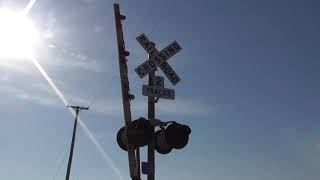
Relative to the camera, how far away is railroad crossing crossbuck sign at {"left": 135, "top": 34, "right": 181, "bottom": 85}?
28.2 feet

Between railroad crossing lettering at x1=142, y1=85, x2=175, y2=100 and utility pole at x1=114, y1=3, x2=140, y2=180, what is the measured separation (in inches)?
19.3

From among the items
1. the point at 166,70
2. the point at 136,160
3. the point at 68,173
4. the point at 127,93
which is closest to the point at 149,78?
the point at 166,70

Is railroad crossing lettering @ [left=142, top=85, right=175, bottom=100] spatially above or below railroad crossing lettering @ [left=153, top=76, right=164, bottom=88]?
below

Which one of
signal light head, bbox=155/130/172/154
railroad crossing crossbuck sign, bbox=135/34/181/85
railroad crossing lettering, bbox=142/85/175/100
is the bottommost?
signal light head, bbox=155/130/172/154

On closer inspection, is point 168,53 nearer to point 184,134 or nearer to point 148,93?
point 148,93

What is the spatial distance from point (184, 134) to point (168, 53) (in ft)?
4.45

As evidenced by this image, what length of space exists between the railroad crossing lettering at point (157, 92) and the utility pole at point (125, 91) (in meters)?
0.49

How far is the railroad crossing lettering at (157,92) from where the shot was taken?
8.42 m

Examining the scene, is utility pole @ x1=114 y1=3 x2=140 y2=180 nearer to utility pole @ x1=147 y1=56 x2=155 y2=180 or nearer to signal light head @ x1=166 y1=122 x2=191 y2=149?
utility pole @ x1=147 y1=56 x2=155 y2=180

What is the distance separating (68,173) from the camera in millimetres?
46062

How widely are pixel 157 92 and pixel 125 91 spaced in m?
0.78

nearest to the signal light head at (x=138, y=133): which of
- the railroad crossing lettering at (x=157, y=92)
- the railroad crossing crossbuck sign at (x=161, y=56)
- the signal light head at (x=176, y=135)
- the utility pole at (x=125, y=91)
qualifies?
the utility pole at (x=125, y=91)

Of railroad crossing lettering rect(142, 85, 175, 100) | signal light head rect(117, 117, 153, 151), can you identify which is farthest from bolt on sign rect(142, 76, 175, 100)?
signal light head rect(117, 117, 153, 151)

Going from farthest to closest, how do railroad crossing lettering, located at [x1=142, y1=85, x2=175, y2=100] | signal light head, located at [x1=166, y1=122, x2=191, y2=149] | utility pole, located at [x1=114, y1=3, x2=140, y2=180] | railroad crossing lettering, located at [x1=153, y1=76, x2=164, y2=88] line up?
railroad crossing lettering, located at [x1=153, y1=76, x2=164, y2=88] → railroad crossing lettering, located at [x1=142, y1=85, x2=175, y2=100] → signal light head, located at [x1=166, y1=122, x2=191, y2=149] → utility pole, located at [x1=114, y1=3, x2=140, y2=180]
